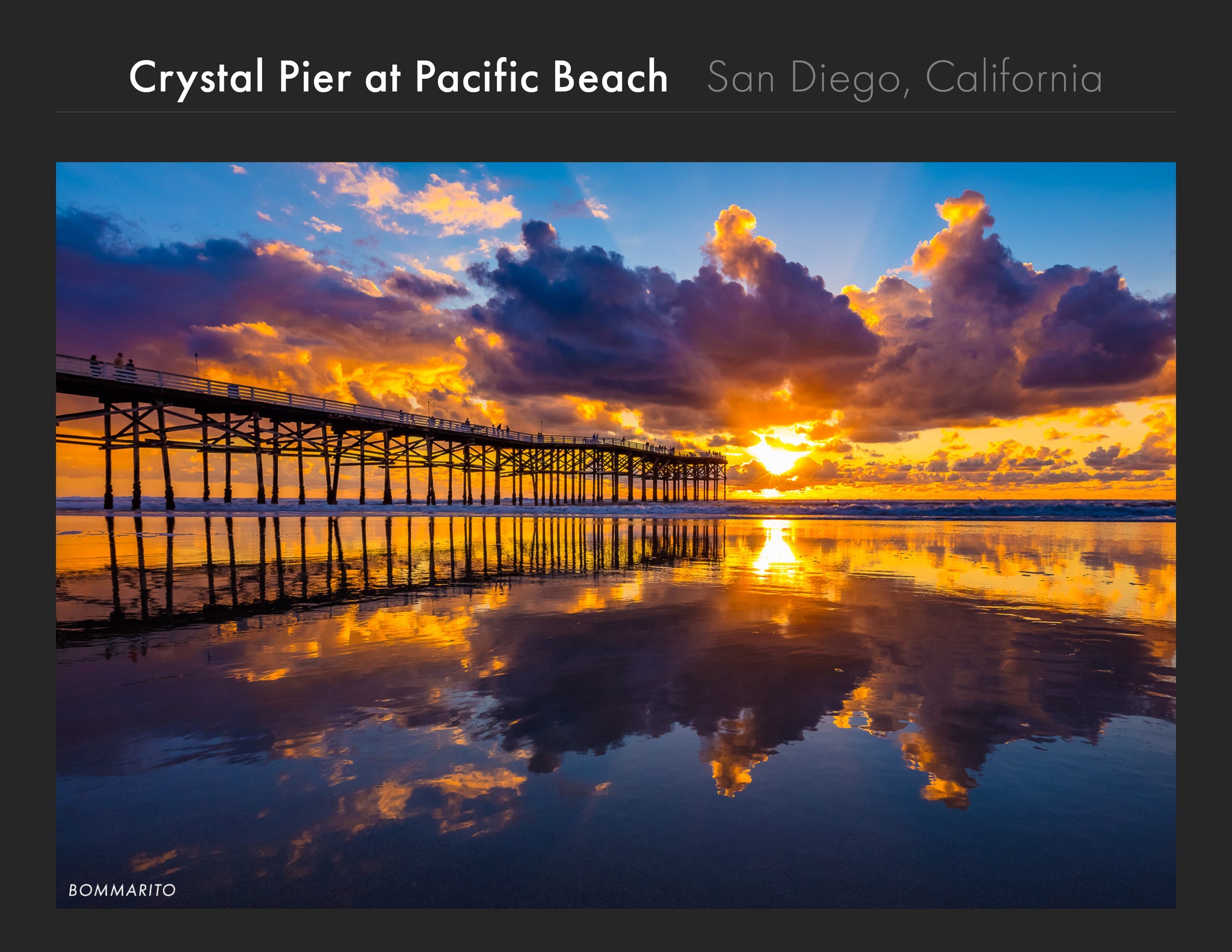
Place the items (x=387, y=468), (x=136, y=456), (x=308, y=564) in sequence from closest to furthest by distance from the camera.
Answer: (x=308, y=564) < (x=136, y=456) < (x=387, y=468)

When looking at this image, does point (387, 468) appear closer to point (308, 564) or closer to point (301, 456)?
point (301, 456)

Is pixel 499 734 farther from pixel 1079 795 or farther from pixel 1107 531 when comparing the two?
pixel 1107 531

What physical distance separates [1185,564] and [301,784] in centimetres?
738

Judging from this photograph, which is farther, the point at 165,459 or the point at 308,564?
the point at 165,459

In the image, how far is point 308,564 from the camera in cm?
1372

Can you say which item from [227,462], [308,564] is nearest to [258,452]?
[227,462]

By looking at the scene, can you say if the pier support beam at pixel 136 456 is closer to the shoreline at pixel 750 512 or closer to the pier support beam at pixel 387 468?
the shoreline at pixel 750 512

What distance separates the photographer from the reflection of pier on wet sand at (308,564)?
879cm

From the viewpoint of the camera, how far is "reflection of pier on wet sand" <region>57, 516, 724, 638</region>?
346 inches

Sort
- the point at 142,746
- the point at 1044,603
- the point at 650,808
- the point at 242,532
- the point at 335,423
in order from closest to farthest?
1. the point at 650,808
2. the point at 142,746
3. the point at 1044,603
4. the point at 242,532
5. the point at 335,423

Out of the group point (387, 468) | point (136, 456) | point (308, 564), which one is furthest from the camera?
point (387, 468)

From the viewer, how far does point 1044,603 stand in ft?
30.0

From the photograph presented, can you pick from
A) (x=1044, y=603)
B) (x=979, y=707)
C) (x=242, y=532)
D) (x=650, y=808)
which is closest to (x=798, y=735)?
(x=650, y=808)

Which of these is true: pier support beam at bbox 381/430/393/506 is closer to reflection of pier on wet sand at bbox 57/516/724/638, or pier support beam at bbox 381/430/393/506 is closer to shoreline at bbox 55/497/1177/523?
shoreline at bbox 55/497/1177/523
